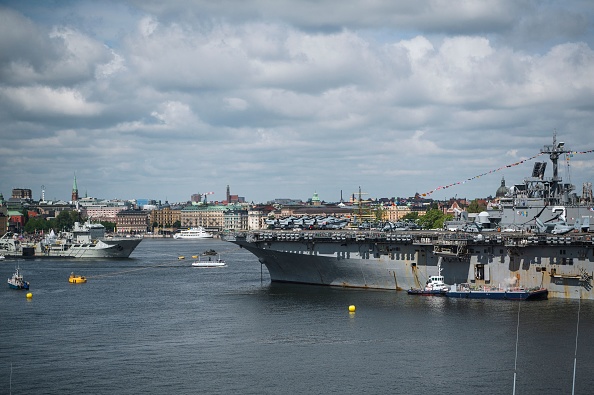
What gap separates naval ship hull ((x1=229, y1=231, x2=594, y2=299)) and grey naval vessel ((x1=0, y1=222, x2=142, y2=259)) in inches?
2062

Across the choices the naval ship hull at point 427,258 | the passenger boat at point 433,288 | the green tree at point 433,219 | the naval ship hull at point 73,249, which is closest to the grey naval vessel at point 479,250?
the naval ship hull at point 427,258

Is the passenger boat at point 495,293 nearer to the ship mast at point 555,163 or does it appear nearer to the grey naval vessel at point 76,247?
the ship mast at point 555,163

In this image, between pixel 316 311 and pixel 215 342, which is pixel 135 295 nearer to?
pixel 316 311

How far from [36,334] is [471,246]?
27.8 metres

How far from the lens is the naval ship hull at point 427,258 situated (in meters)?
50.4

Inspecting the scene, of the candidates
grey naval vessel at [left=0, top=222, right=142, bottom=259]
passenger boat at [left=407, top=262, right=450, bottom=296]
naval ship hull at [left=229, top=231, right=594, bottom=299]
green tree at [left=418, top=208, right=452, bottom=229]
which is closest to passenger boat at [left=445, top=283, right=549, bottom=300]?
passenger boat at [left=407, top=262, right=450, bottom=296]

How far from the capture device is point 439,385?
31672 millimetres

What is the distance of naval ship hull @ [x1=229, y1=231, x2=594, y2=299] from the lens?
1983 inches

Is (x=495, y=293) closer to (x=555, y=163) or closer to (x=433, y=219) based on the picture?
(x=555, y=163)

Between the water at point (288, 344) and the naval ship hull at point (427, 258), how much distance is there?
62.7 inches

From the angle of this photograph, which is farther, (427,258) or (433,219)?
(433,219)

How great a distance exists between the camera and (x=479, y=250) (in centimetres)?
5328

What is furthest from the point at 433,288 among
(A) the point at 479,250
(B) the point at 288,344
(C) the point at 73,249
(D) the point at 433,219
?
(D) the point at 433,219

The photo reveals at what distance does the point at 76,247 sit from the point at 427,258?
69531mm
